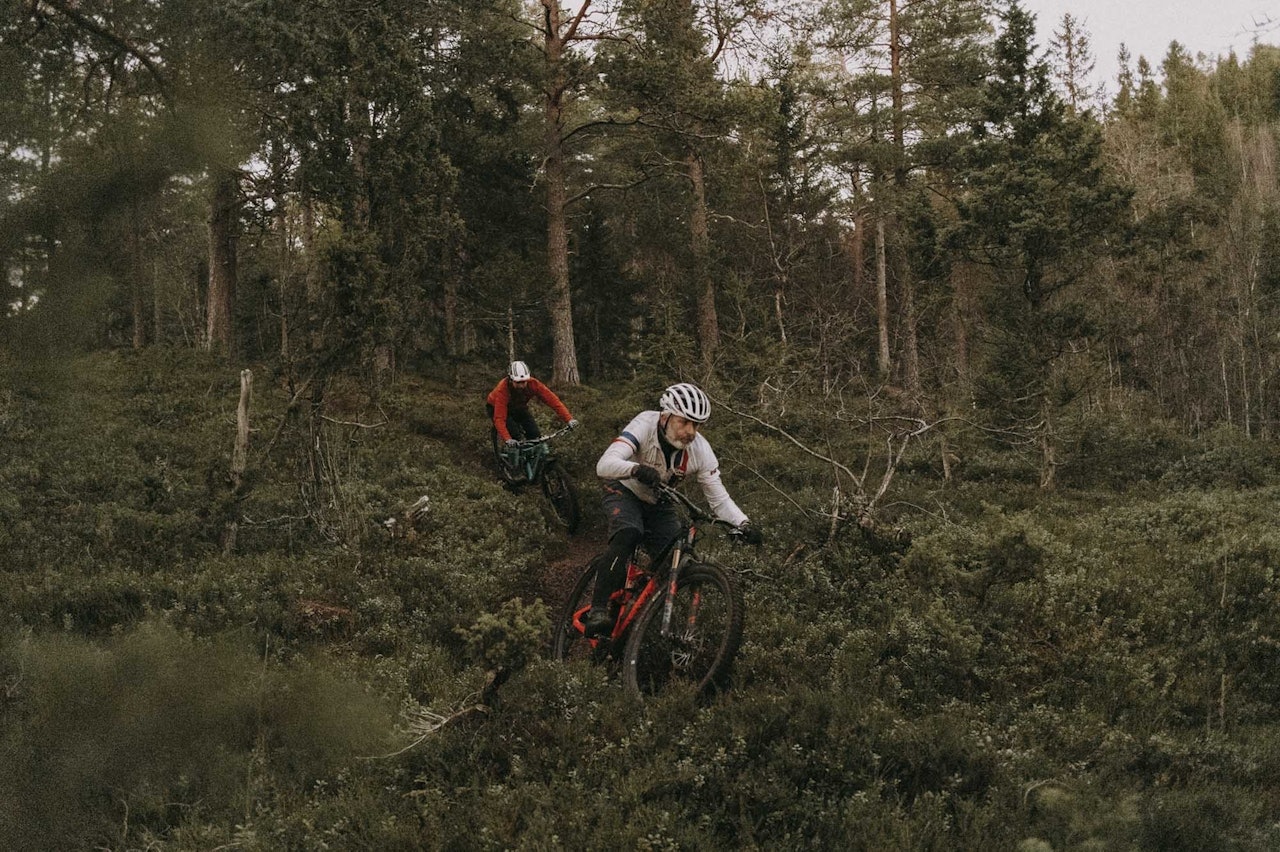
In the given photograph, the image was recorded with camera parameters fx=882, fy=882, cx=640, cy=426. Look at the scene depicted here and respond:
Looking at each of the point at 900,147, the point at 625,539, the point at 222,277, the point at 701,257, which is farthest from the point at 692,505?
the point at 900,147

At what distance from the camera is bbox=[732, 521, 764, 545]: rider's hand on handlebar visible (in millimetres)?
6473

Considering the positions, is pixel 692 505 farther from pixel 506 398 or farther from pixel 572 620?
pixel 506 398

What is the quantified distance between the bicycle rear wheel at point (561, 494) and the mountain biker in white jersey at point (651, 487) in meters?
5.32

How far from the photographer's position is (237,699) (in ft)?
19.3

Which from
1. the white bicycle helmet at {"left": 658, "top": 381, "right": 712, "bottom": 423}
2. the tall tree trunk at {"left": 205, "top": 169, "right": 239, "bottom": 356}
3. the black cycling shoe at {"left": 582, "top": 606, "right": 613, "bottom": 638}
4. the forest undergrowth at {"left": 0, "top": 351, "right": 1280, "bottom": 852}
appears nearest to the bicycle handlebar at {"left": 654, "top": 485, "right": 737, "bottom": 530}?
the white bicycle helmet at {"left": 658, "top": 381, "right": 712, "bottom": 423}

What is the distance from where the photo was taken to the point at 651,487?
684cm

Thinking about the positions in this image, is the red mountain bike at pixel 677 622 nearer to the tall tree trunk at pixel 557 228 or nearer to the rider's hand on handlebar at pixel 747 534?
the rider's hand on handlebar at pixel 747 534

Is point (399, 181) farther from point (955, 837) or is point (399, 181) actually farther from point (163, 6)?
point (955, 837)

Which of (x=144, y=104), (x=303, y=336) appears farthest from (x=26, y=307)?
(x=303, y=336)

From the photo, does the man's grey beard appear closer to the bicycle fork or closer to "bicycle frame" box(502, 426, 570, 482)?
the bicycle fork

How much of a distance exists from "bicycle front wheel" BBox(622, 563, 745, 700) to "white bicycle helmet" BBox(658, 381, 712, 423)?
1.13 metres

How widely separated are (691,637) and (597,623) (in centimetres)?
79

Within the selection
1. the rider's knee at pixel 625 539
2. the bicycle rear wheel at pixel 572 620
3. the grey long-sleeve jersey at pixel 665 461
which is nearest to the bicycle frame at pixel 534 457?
the bicycle rear wheel at pixel 572 620

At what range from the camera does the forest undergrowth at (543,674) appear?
4.95m
